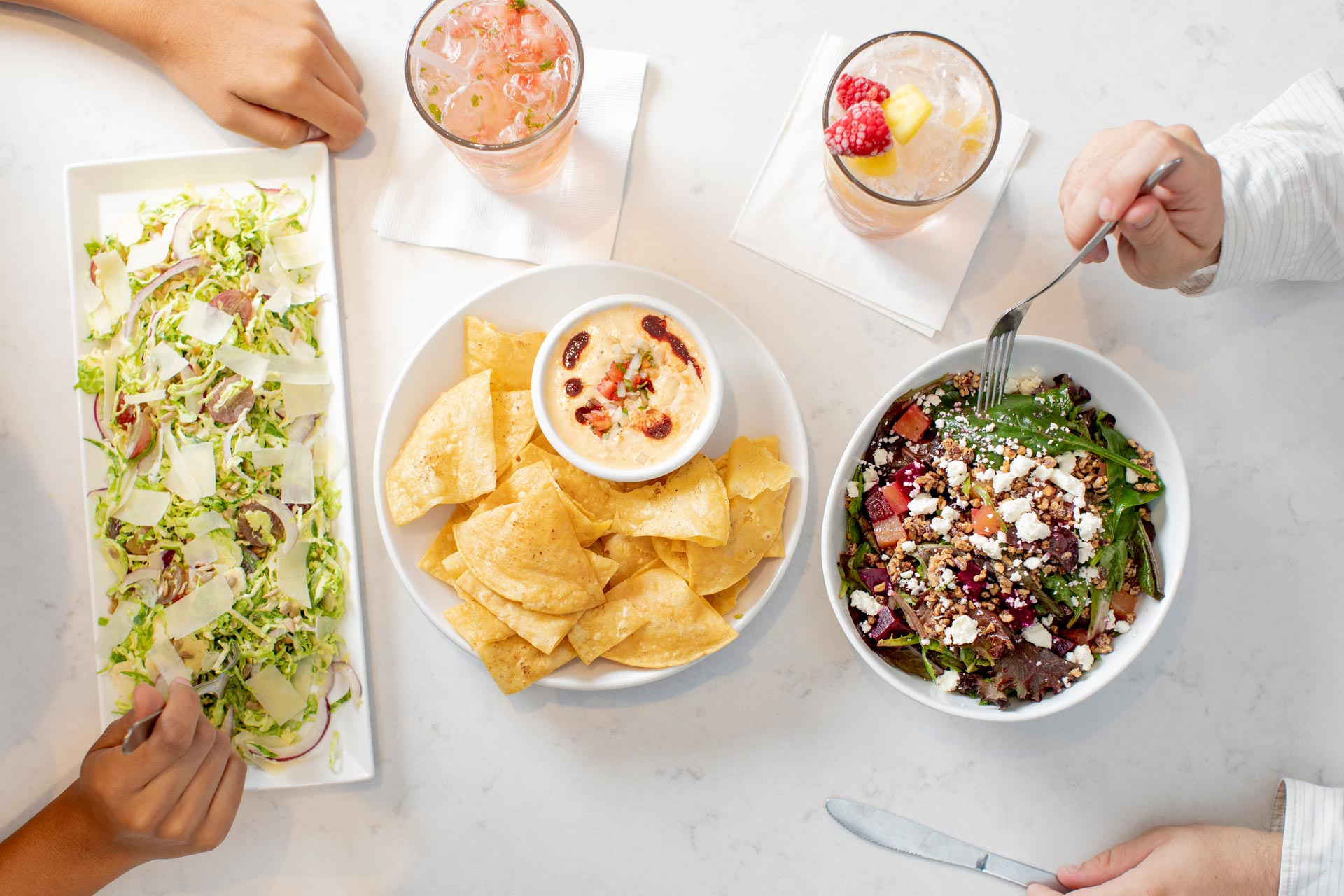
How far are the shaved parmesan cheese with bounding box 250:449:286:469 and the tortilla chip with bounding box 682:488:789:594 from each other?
90 cm

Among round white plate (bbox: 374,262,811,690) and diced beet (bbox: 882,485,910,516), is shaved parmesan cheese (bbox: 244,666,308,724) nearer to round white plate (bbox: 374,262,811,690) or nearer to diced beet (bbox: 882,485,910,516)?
round white plate (bbox: 374,262,811,690)

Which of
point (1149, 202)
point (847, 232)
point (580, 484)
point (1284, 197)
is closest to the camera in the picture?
point (1149, 202)

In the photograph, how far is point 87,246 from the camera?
1881mm

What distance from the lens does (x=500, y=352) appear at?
173 cm

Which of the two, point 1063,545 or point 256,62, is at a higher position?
point 256,62

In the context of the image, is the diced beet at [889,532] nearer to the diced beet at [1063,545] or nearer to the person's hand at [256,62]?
the diced beet at [1063,545]

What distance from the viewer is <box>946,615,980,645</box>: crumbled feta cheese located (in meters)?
1.64

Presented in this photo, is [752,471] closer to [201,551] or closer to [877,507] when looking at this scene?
[877,507]

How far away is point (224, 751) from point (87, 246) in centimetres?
115

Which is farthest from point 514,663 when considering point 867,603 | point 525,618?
point 867,603

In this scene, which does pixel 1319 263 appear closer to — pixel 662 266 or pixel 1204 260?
pixel 1204 260

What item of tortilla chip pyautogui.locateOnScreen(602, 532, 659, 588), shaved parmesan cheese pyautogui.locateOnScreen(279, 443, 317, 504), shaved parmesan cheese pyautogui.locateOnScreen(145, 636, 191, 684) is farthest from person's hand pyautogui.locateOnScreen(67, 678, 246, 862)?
tortilla chip pyautogui.locateOnScreen(602, 532, 659, 588)

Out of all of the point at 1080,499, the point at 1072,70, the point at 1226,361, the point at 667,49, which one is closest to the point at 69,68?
the point at 667,49

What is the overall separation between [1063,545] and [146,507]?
6.22 ft
